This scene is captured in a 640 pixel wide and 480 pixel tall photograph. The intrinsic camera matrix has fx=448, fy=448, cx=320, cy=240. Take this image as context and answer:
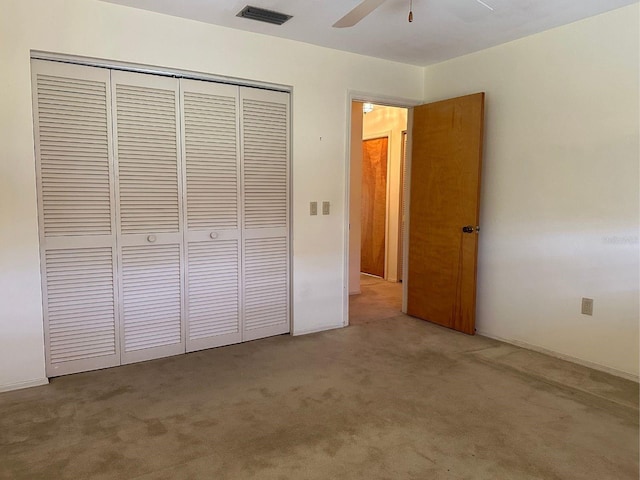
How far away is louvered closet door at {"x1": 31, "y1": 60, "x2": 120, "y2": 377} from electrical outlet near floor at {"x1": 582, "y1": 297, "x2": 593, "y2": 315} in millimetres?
3233

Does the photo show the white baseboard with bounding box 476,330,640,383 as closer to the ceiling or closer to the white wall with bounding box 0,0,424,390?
the white wall with bounding box 0,0,424,390

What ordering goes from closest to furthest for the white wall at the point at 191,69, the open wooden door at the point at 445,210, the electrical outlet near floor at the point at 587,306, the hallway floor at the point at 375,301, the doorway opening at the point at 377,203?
the white wall at the point at 191,69 → the electrical outlet near floor at the point at 587,306 → the open wooden door at the point at 445,210 → the hallway floor at the point at 375,301 → the doorway opening at the point at 377,203

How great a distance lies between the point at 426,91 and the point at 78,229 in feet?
10.7

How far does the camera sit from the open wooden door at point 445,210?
369cm

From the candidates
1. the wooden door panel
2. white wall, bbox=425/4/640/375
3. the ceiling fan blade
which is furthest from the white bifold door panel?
the wooden door panel

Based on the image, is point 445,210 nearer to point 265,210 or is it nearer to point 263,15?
point 265,210

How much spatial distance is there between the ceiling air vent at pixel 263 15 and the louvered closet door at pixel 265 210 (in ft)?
1.80

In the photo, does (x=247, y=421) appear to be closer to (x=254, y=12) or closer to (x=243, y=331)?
(x=243, y=331)

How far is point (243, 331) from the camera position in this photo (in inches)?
141

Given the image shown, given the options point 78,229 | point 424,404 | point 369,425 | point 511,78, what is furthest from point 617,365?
point 78,229

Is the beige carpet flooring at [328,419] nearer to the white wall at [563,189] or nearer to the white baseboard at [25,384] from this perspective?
the white baseboard at [25,384]

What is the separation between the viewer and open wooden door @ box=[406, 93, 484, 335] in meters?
3.69

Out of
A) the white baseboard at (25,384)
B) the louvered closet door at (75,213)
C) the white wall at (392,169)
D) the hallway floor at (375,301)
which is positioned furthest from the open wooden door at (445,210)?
the white baseboard at (25,384)

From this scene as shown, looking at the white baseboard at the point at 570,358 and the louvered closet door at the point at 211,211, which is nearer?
the white baseboard at the point at 570,358
